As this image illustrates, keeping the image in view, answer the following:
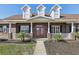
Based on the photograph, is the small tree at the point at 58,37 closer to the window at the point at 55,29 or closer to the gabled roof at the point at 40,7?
the window at the point at 55,29

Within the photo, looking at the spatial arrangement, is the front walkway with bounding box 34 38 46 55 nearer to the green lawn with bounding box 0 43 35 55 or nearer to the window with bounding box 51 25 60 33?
the green lawn with bounding box 0 43 35 55

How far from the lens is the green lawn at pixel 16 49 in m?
6.05

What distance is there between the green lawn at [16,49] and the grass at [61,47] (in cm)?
33

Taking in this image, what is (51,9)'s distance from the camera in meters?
6.22

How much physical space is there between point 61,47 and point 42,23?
68 cm

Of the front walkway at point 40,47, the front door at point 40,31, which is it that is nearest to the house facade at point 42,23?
the front door at point 40,31

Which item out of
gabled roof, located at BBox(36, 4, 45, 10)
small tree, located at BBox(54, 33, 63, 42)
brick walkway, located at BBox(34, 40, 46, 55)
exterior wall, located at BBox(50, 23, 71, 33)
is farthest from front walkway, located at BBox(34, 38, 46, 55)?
gabled roof, located at BBox(36, 4, 45, 10)

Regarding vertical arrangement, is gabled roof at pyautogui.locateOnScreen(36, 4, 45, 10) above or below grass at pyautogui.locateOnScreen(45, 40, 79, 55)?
above

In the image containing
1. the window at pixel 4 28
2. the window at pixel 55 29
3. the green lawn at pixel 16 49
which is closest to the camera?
the green lawn at pixel 16 49

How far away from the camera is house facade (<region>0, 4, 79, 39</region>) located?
6207 mm
